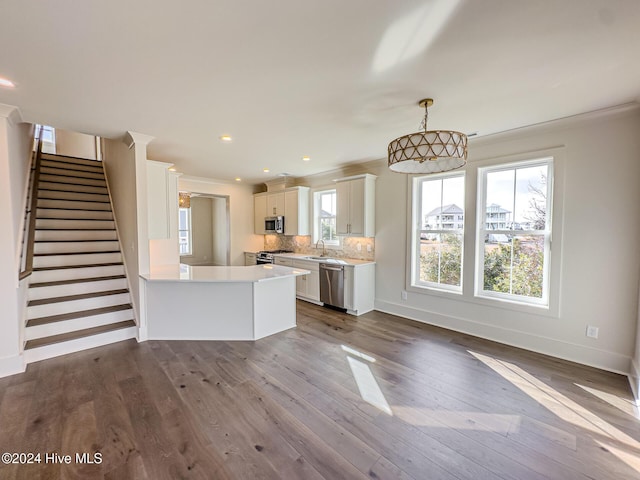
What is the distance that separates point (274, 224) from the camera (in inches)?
247

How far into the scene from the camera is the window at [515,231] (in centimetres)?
319

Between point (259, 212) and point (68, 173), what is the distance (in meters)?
3.59

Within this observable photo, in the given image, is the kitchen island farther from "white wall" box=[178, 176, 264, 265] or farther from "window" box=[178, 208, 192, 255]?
"window" box=[178, 208, 192, 255]

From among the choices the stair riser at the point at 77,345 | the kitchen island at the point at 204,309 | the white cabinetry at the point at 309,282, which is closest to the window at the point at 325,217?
the white cabinetry at the point at 309,282

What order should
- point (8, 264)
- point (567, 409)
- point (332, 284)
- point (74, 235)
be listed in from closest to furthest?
point (567, 409) → point (8, 264) → point (74, 235) → point (332, 284)

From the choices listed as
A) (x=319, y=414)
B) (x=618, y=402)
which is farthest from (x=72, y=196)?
(x=618, y=402)

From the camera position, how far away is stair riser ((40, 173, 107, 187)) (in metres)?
4.82

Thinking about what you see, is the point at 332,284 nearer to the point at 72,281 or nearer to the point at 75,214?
the point at 72,281

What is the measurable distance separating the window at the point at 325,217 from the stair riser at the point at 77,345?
3516 mm

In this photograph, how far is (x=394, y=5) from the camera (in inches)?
54.8

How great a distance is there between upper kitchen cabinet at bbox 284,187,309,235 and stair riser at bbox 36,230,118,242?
120 inches

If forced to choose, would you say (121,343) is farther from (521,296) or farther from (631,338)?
(631,338)

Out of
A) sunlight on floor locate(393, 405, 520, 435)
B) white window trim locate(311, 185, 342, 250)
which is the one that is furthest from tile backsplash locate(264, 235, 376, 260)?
sunlight on floor locate(393, 405, 520, 435)

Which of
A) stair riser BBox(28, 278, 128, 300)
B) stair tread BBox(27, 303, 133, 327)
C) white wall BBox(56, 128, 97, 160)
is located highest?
white wall BBox(56, 128, 97, 160)
